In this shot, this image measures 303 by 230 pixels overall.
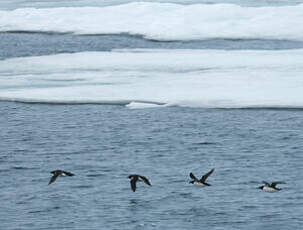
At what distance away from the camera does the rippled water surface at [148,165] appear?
1364cm

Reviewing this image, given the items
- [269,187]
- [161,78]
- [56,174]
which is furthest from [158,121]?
[269,187]

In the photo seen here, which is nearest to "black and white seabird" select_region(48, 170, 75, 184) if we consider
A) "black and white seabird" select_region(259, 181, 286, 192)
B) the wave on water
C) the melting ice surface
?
"black and white seabird" select_region(259, 181, 286, 192)

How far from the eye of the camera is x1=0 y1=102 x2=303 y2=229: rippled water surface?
44.8ft

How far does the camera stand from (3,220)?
532 inches

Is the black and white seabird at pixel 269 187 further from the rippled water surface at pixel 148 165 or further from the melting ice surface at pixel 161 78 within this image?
the melting ice surface at pixel 161 78

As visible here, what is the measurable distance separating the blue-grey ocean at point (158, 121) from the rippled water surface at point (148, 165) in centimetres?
3

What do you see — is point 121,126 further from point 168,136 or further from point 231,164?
point 231,164

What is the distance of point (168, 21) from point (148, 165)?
2085cm

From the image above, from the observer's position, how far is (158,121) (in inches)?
823

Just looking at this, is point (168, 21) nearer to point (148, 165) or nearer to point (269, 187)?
point (148, 165)

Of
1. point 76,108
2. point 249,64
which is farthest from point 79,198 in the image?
point 249,64

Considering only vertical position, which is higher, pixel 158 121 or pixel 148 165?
pixel 158 121

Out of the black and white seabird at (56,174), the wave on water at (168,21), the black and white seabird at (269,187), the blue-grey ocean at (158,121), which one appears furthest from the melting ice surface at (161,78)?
the black and white seabird at (56,174)

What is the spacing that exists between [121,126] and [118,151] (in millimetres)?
2515
